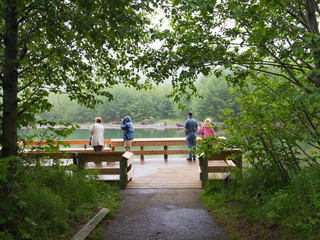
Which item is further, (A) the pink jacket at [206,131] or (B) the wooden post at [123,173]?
(A) the pink jacket at [206,131]

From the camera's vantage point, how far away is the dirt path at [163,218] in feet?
13.5

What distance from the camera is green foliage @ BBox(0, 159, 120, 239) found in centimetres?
336

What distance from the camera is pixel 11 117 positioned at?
12.4 feet

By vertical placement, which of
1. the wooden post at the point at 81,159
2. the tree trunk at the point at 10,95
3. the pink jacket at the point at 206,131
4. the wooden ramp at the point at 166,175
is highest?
the tree trunk at the point at 10,95

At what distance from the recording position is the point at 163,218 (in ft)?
15.8

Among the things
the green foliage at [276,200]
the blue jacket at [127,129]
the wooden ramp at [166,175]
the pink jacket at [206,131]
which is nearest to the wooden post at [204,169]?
the wooden ramp at [166,175]

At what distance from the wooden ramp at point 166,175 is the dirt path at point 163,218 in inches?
22.7

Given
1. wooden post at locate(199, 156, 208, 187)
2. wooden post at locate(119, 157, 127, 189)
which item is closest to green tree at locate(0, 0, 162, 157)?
wooden post at locate(119, 157, 127, 189)

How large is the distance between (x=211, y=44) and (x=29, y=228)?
3.61 metres

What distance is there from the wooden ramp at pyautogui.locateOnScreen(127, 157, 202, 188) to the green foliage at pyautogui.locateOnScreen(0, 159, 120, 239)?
4.56 feet

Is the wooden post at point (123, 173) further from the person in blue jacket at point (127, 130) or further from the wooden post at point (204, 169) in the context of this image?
the person in blue jacket at point (127, 130)

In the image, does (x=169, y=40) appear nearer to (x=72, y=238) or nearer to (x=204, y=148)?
(x=204, y=148)

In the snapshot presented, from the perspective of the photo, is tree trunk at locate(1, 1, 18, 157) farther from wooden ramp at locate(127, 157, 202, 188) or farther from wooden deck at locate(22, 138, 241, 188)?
wooden ramp at locate(127, 157, 202, 188)

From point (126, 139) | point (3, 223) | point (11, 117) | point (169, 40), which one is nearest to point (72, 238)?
point (3, 223)
